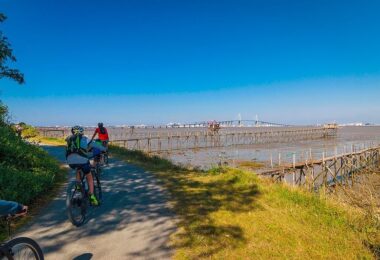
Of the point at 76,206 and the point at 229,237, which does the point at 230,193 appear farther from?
the point at 76,206

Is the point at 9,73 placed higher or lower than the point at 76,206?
higher

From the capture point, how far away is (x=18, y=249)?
13.5 feet

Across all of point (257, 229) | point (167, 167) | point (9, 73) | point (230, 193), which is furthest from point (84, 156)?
point (9, 73)

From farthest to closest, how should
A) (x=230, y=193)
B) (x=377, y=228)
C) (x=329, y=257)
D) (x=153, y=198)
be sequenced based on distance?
1. (x=230, y=193)
2. (x=153, y=198)
3. (x=377, y=228)
4. (x=329, y=257)

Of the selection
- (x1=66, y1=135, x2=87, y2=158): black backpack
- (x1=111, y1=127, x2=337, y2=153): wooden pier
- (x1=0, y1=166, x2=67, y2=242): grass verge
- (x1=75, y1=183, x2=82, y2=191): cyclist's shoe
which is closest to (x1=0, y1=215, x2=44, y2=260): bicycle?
(x1=0, y1=166, x2=67, y2=242): grass verge

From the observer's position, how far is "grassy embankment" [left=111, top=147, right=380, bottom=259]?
20.9ft

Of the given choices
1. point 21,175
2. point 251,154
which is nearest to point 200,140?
point 251,154

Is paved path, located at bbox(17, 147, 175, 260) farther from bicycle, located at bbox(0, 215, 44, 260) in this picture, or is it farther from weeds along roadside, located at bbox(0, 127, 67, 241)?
bicycle, located at bbox(0, 215, 44, 260)

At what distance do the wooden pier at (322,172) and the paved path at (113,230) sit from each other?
9587 mm

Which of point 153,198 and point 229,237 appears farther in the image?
point 153,198

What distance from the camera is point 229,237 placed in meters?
6.82

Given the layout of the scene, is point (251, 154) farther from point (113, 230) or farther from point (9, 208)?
point (9, 208)

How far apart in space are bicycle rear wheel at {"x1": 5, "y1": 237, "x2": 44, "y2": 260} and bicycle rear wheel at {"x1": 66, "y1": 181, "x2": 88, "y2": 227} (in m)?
2.28

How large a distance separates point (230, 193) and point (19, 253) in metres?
7.04
